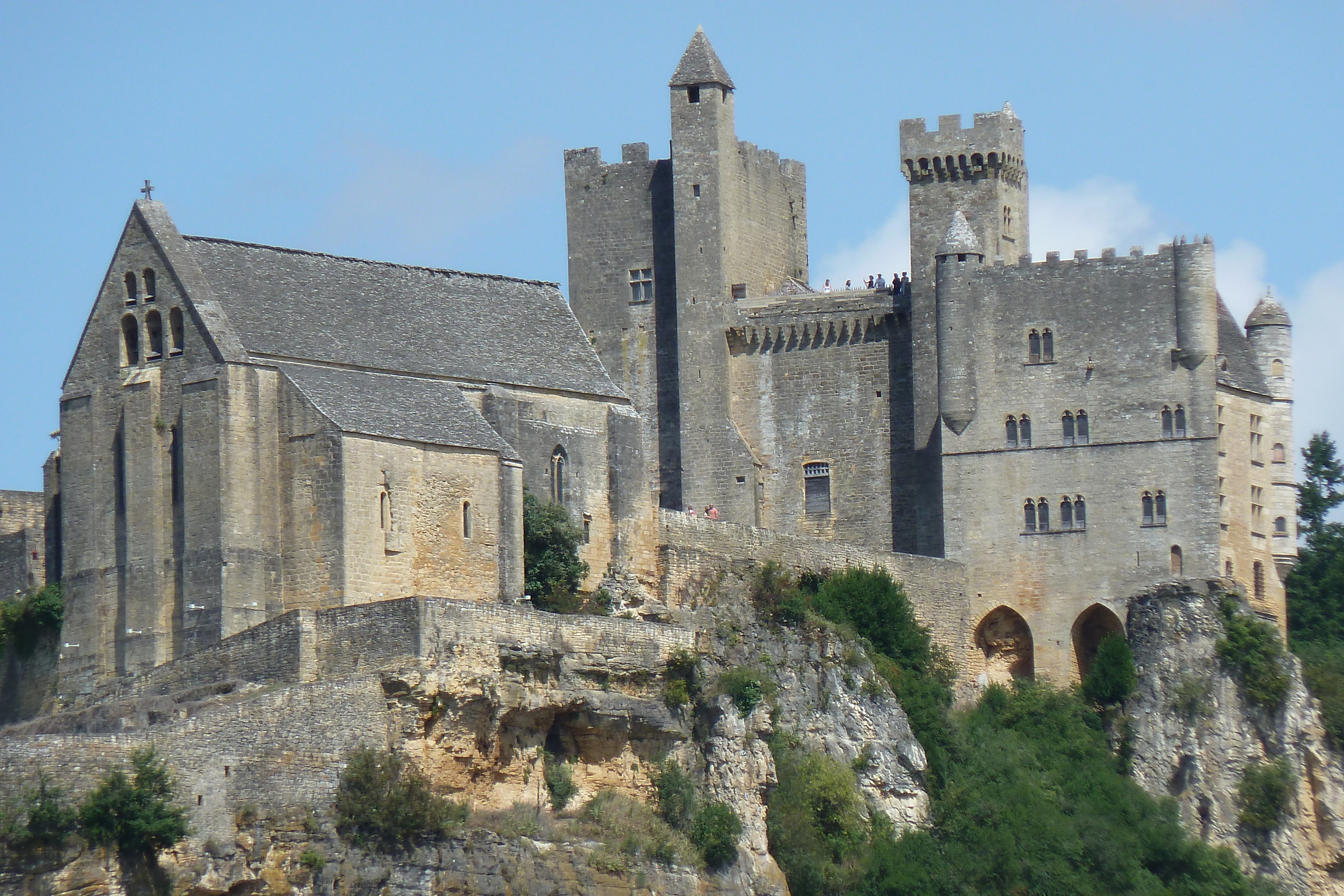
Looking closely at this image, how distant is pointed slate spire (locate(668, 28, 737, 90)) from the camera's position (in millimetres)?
83062

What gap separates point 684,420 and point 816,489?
4002 millimetres

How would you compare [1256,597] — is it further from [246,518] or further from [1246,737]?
[246,518]

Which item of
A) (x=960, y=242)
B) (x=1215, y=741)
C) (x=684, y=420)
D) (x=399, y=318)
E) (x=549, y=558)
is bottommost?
(x=1215, y=741)

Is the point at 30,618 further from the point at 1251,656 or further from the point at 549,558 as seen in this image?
the point at 1251,656

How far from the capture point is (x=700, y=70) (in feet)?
273

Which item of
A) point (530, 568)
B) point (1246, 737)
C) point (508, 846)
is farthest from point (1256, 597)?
point (508, 846)

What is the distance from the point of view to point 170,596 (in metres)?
68.4

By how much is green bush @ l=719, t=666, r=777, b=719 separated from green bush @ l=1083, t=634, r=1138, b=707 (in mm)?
11536

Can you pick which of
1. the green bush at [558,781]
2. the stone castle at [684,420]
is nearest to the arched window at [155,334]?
the stone castle at [684,420]

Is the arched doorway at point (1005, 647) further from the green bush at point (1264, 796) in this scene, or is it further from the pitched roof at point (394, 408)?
the pitched roof at point (394, 408)

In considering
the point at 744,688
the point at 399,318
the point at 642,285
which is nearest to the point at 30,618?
the point at 399,318

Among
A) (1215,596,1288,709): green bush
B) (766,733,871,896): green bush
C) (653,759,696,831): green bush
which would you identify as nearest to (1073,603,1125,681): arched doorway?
(1215,596,1288,709): green bush

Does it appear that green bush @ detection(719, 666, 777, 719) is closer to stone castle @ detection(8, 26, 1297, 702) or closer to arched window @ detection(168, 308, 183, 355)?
stone castle @ detection(8, 26, 1297, 702)

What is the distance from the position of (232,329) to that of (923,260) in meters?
20.5
